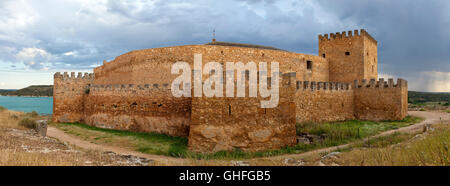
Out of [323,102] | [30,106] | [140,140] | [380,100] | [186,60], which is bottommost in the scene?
[30,106]

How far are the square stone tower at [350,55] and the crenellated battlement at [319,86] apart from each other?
Answer: 453cm

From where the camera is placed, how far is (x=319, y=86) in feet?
51.3

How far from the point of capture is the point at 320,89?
15.6 m

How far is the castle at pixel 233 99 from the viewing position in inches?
401

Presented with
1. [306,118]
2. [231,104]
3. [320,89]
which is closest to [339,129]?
[306,118]

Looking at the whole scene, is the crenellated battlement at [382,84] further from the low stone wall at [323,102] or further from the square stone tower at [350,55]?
the square stone tower at [350,55]

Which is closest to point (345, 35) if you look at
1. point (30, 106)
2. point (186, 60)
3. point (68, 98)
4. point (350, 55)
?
point (350, 55)

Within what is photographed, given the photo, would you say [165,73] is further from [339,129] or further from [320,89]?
[339,129]

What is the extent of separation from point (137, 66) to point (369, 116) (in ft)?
55.6

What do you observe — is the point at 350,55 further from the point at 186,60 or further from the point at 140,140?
the point at 140,140

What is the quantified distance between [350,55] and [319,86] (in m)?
7.90

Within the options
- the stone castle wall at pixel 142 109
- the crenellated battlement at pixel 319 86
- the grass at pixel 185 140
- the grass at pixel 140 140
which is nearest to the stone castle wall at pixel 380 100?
the crenellated battlement at pixel 319 86

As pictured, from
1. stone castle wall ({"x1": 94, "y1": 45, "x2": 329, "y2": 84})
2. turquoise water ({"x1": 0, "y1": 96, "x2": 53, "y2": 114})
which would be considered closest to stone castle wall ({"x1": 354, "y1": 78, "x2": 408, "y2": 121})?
stone castle wall ({"x1": 94, "y1": 45, "x2": 329, "y2": 84})
